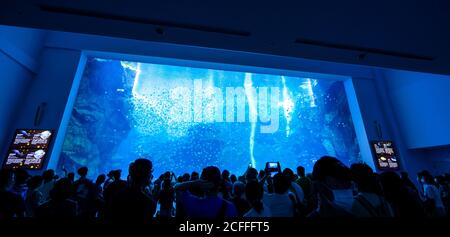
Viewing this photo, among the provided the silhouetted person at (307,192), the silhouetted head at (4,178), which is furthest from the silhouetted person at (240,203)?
the silhouetted head at (4,178)

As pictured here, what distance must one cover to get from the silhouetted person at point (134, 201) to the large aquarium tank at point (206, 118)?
2642cm

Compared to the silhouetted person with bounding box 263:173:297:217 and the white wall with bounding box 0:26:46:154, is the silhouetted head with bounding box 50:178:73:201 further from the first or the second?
the white wall with bounding box 0:26:46:154

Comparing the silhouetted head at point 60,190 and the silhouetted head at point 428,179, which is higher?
the silhouetted head at point 60,190

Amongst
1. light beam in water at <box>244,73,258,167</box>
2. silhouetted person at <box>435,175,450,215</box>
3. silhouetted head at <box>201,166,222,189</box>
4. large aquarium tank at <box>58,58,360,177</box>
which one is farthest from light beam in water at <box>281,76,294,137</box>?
silhouetted head at <box>201,166,222,189</box>

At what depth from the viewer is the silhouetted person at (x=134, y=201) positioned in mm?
1515

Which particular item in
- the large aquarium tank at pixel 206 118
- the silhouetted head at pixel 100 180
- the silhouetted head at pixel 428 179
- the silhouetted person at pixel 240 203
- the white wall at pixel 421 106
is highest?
the large aquarium tank at pixel 206 118

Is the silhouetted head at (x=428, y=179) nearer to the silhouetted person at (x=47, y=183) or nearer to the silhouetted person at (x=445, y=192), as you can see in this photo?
the silhouetted person at (x=445, y=192)

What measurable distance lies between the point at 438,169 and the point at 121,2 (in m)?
13.6

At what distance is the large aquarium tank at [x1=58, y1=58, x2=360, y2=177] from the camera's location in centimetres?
2836

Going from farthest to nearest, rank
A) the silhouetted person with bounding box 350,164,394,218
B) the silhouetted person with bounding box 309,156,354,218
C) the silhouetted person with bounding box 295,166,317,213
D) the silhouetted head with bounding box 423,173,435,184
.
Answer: the silhouetted head with bounding box 423,173,435,184 → the silhouetted person with bounding box 295,166,317,213 → the silhouetted person with bounding box 350,164,394,218 → the silhouetted person with bounding box 309,156,354,218

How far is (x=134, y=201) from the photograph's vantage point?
1550 mm

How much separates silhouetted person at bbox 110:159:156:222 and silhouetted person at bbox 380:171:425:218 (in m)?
2.13

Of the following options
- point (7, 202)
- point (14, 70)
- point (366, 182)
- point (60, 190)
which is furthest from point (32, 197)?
point (14, 70)

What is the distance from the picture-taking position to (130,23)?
3500mm
